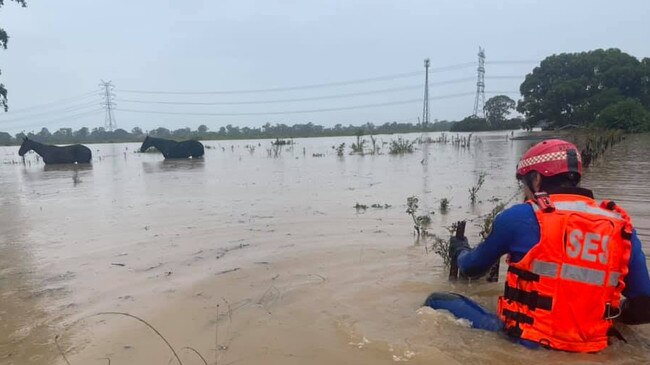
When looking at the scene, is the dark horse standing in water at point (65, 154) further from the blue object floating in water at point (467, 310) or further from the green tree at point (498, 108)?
the green tree at point (498, 108)

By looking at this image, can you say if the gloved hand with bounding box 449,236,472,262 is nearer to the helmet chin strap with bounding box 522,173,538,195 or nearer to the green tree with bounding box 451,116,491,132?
the helmet chin strap with bounding box 522,173,538,195

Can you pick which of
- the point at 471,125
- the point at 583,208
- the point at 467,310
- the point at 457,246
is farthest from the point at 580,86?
the point at 583,208

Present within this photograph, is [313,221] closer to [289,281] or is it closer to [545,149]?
[289,281]

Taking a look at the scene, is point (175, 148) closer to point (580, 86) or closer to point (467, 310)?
point (467, 310)

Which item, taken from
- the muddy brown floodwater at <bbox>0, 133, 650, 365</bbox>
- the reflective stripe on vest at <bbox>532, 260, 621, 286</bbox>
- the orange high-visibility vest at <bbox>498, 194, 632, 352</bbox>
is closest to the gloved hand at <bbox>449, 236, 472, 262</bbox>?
the muddy brown floodwater at <bbox>0, 133, 650, 365</bbox>

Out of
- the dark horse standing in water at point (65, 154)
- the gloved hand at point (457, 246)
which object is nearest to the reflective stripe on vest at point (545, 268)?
the gloved hand at point (457, 246)

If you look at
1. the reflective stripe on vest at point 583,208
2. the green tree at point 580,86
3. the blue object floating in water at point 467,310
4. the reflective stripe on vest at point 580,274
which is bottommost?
the blue object floating in water at point 467,310

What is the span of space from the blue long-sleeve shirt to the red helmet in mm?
302

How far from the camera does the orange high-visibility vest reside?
8.86 ft

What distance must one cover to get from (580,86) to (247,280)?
42.9 meters

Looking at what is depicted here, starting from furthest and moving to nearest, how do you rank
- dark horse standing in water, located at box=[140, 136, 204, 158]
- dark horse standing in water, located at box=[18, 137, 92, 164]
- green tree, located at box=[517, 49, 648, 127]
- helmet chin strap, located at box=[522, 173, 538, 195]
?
green tree, located at box=[517, 49, 648, 127]
dark horse standing in water, located at box=[140, 136, 204, 158]
dark horse standing in water, located at box=[18, 137, 92, 164]
helmet chin strap, located at box=[522, 173, 538, 195]

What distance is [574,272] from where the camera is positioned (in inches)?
108

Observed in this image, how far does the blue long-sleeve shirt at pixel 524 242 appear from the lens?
9.23 feet

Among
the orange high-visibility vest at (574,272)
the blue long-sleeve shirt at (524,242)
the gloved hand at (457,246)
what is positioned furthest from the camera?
the gloved hand at (457,246)
